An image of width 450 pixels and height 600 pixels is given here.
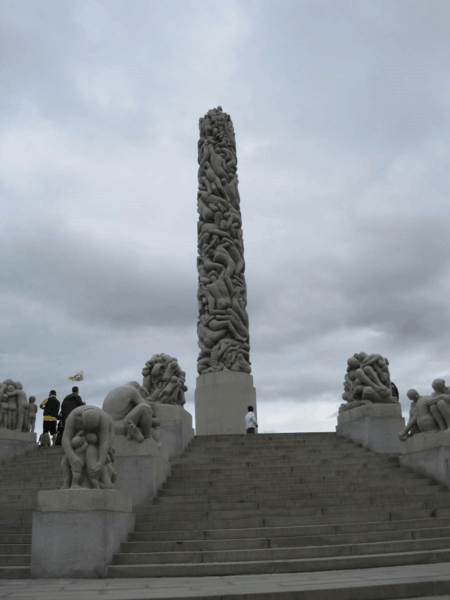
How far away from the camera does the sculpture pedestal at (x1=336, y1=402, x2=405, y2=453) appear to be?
45.9ft

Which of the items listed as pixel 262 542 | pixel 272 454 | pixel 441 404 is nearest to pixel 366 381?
pixel 441 404

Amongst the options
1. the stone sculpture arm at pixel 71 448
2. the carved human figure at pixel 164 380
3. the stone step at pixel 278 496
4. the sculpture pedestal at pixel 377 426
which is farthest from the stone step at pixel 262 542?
the carved human figure at pixel 164 380

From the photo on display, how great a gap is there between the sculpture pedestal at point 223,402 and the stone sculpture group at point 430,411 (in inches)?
314

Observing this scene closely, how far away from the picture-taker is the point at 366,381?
14.8m

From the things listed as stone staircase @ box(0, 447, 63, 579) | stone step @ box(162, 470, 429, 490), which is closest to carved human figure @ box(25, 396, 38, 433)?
stone staircase @ box(0, 447, 63, 579)

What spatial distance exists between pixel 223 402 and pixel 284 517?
35.0ft

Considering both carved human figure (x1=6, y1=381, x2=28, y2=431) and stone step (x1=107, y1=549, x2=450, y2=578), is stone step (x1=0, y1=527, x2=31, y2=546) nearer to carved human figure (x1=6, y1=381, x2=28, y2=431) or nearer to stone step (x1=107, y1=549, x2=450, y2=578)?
stone step (x1=107, y1=549, x2=450, y2=578)

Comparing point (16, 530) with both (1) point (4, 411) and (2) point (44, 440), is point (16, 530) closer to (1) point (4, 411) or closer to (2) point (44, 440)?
(1) point (4, 411)

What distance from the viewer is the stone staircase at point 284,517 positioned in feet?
24.4

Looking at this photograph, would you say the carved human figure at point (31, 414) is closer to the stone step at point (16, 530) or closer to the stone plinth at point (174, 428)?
the stone plinth at point (174, 428)

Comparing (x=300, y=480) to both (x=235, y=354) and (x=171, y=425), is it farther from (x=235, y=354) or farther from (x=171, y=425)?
(x=235, y=354)

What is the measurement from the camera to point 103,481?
26.7 feet

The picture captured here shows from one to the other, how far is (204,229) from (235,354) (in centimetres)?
475

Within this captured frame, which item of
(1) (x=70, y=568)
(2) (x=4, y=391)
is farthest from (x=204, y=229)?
(1) (x=70, y=568)
